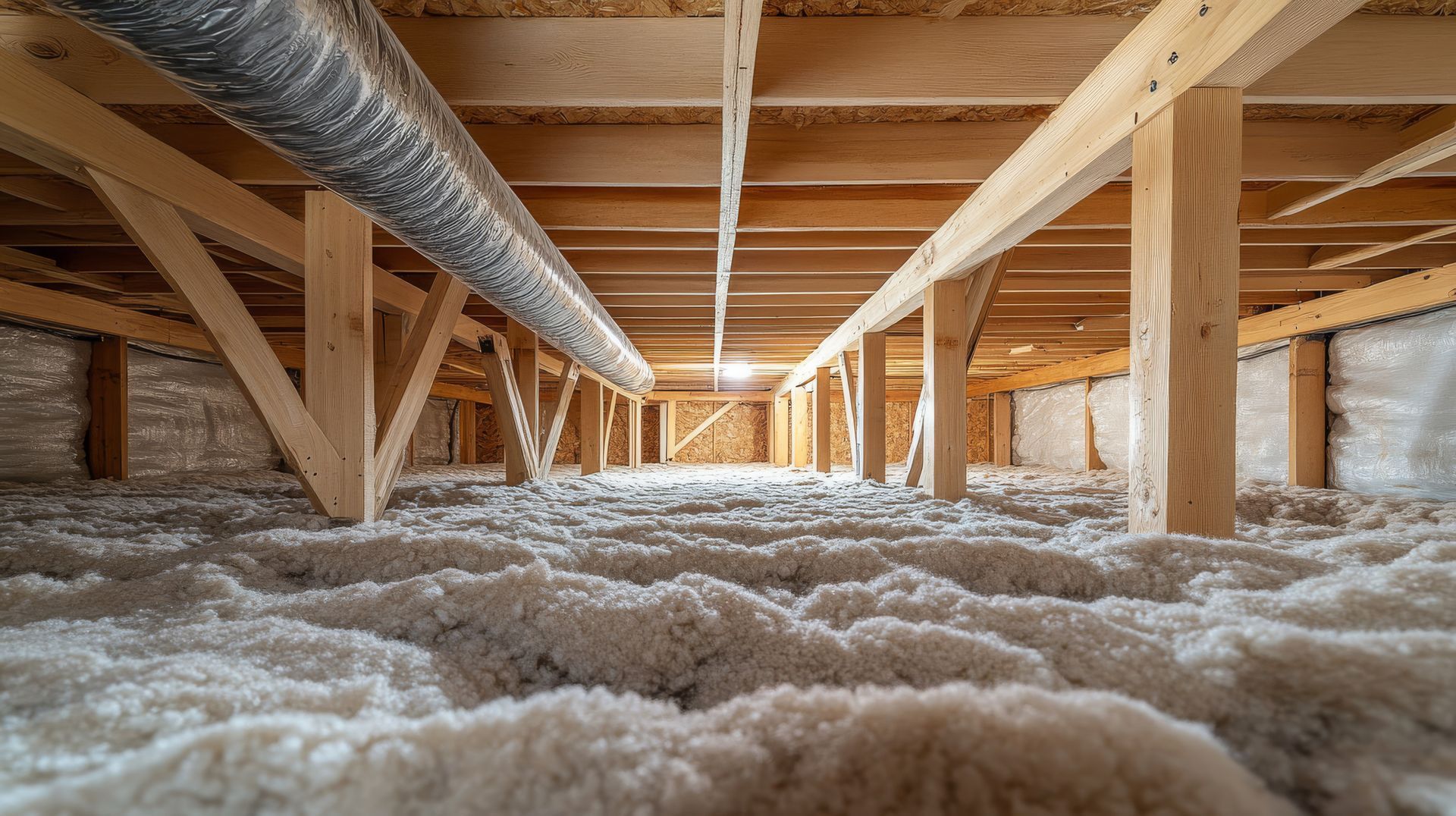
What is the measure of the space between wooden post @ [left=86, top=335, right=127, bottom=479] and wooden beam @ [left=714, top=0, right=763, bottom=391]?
15.0ft

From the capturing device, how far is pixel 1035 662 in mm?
752

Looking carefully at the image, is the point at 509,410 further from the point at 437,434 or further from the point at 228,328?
the point at 437,434

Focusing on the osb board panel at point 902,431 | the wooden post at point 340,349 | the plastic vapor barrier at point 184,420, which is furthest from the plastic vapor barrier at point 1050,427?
the plastic vapor barrier at point 184,420

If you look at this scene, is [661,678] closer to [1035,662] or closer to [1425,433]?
[1035,662]

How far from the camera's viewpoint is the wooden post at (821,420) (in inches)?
251

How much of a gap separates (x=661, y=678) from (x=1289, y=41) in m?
1.59

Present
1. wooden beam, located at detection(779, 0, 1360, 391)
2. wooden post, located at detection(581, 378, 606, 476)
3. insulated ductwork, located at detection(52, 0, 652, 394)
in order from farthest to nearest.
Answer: wooden post, located at detection(581, 378, 606, 476)
wooden beam, located at detection(779, 0, 1360, 391)
insulated ductwork, located at detection(52, 0, 652, 394)

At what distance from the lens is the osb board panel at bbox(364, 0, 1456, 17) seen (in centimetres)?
160

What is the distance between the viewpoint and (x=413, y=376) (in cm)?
239

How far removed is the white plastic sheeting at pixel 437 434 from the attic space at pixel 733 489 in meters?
4.59

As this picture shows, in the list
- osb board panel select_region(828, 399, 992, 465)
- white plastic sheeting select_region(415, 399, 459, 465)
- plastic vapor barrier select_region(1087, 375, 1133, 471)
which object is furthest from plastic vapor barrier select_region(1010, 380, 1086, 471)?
A: white plastic sheeting select_region(415, 399, 459, 465)

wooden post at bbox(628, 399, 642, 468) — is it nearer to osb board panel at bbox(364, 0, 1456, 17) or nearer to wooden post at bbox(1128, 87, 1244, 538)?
osb board panel at bbox(364, 0, 1456, 17)

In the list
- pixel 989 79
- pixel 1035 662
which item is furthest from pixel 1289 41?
pixel 1035 662

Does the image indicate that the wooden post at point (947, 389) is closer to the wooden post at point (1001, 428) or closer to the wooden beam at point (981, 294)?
the wooden beam at point (981, 294)
